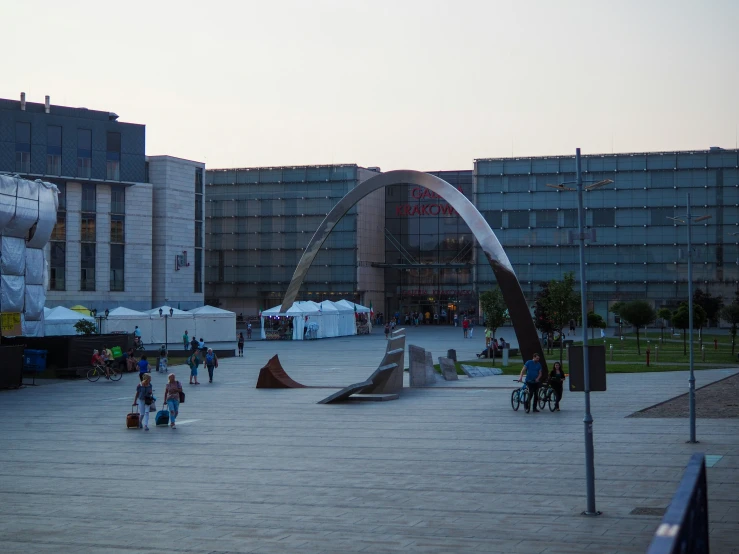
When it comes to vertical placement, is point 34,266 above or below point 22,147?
below

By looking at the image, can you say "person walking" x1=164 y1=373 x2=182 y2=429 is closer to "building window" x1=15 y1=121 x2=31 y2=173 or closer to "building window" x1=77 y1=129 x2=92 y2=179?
"building window" x1=15 y1=121 x2=31 y2=173

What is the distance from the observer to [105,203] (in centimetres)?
8856

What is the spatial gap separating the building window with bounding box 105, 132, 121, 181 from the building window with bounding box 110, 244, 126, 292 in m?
6.28

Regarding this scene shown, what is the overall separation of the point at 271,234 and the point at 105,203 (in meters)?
31.5

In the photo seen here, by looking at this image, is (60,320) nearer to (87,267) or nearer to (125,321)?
(125,321)

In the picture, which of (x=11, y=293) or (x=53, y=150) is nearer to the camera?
(x=11, y=293)

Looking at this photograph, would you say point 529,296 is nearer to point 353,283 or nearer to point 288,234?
point 353,283

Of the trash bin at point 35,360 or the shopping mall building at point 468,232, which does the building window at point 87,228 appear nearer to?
the shopping mall building at point 468,232

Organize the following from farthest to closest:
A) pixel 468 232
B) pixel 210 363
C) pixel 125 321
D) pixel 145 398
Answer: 1. pixel 468 232
2. pixel 125 321
3. pixel 210 363
4. pixel 145 398

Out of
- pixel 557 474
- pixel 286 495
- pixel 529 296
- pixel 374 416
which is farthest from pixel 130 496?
pixel 529 296

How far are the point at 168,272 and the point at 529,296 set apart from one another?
133 feet

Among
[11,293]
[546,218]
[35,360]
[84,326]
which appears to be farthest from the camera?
[546,218]

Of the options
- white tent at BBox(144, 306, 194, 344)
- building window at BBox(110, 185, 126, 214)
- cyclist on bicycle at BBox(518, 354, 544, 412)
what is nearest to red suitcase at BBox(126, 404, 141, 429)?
cyclist on bicycle at BBox(518, 354, 544, 412)

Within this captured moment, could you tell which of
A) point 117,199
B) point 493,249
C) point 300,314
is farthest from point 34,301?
point 117,199
